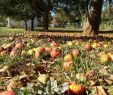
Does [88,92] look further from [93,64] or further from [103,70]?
[93,64]

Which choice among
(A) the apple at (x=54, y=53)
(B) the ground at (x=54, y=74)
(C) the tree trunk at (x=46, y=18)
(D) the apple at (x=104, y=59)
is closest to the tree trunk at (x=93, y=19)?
(B) the ground at (x=54, y=74)

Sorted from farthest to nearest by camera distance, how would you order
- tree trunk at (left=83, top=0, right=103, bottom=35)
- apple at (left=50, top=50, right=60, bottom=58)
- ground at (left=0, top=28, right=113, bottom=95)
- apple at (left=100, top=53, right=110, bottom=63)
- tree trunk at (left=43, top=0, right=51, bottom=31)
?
1. tree trunk at (left=43, top=0, right=51, bottom=31)
2. tree trunk at (left=83, top=0, right=103, bottom=35)
3. apple at (left=50, top=50, right=60, bottom=58)
4. apple at (left=100, top=53, right=110, bottom=63)
5. ground at (left=0, top=28, right=113, bottom=95)

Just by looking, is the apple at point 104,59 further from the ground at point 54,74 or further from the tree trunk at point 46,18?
the tree trunk at point 46,18

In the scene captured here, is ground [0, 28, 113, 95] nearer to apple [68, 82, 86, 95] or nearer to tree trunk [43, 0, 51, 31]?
apple [68, 82, 86, 95]

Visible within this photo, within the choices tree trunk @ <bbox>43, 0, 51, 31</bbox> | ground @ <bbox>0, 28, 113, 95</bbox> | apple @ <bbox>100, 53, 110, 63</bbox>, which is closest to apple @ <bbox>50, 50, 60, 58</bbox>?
ground @ <bbox>0, 28, 113, 95</bbox>

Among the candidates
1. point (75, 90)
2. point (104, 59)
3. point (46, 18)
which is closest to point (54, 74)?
point (104, 59)

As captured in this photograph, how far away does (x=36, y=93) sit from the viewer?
260cm

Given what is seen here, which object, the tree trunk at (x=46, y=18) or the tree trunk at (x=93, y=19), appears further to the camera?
the tree trunk at (x=46, y=18)

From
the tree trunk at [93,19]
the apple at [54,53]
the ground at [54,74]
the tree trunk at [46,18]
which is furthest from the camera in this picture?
the tree trunk at [46,18]

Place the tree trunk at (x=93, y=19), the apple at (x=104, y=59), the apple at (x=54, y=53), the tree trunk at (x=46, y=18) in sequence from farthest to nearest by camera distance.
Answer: the tree trunk at (x=46, y=18), the tree trunk at (x=93, y=19), the apple at (x=54, y=53), the apple at (x=104, y=59)

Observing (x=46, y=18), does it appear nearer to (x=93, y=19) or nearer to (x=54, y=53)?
(x=93, y=19)

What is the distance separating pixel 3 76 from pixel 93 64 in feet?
3.97

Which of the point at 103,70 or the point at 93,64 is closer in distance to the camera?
the point at 103,70

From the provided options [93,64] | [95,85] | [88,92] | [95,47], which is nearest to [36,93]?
[88,92]
